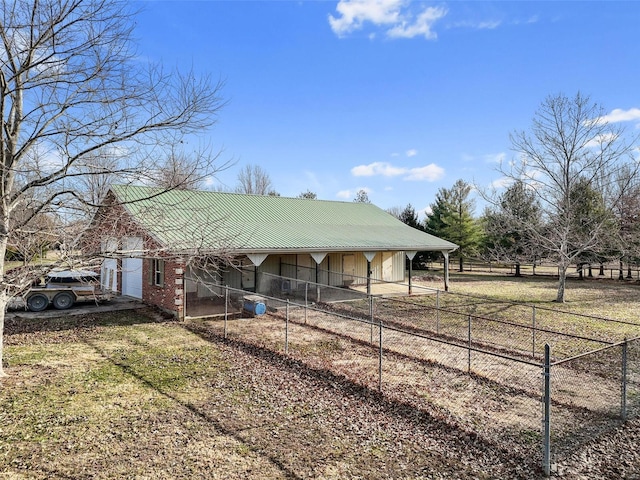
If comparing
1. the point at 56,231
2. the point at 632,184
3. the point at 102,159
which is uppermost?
the point at 632,184

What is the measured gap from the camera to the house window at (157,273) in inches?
627

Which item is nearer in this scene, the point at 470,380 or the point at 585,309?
the point at 470,380

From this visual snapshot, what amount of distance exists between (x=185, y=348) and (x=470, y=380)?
6.90m

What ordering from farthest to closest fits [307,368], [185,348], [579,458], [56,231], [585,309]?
[585,309]
[185,348]
[307,368]
[56,231]
[579,458]

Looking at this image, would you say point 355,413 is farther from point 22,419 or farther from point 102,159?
point 102,159

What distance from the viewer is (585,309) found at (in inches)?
701

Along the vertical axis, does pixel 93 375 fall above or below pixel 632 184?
below

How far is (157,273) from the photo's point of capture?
16391 mm

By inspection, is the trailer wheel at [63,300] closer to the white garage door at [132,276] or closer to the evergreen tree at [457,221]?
the white garage door at [132,276]

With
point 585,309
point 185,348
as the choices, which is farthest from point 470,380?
point 585,309

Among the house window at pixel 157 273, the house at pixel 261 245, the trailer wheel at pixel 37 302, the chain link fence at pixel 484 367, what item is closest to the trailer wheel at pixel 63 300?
the trailer wheel at pixel 37 302

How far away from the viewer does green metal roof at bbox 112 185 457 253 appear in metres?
16.1

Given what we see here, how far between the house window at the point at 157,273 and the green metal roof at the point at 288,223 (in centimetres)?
190

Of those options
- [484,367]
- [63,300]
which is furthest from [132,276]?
[484,367]
